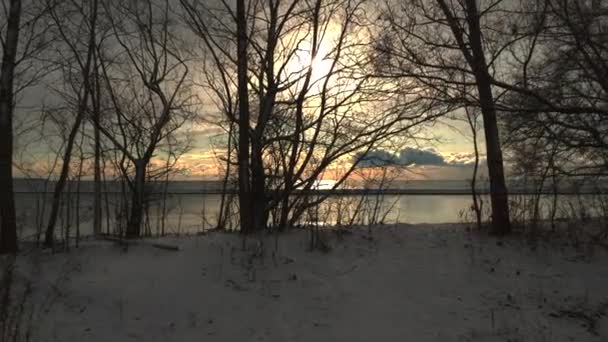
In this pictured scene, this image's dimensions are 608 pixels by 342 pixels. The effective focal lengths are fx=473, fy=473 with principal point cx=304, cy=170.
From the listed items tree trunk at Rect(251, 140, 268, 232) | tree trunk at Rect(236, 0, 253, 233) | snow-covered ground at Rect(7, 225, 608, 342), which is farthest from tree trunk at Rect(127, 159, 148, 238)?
tree trunk at Rect(251, 140, 268, 232)

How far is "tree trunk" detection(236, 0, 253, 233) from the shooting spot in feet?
31.9

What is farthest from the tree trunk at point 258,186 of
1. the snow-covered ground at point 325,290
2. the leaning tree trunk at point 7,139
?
the leaning tree trunk at point 7,139

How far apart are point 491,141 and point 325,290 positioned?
510 centimetres

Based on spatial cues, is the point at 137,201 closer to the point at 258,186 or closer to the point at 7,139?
A: the point at 258,186

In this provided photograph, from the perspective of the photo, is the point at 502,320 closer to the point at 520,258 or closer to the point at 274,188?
the point at 520,258

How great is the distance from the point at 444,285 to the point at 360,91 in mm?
5087

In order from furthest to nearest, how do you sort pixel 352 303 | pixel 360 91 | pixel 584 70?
pixel 360 91, pixel 584 70, pixel 352 303

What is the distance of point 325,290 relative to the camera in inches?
294

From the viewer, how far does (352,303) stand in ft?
23.4

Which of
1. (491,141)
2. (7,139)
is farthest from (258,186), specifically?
(491,141)

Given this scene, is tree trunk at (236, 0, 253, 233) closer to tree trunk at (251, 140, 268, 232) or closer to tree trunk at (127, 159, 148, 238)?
tree trunk at (251, 140, 268, 232)

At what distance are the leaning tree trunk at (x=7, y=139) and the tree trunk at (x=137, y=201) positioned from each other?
3.18 meters

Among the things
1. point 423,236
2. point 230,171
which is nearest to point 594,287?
point 423,236

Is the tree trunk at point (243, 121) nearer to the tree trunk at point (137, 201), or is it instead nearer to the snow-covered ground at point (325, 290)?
the snow-covered ground at point (325, 290)
